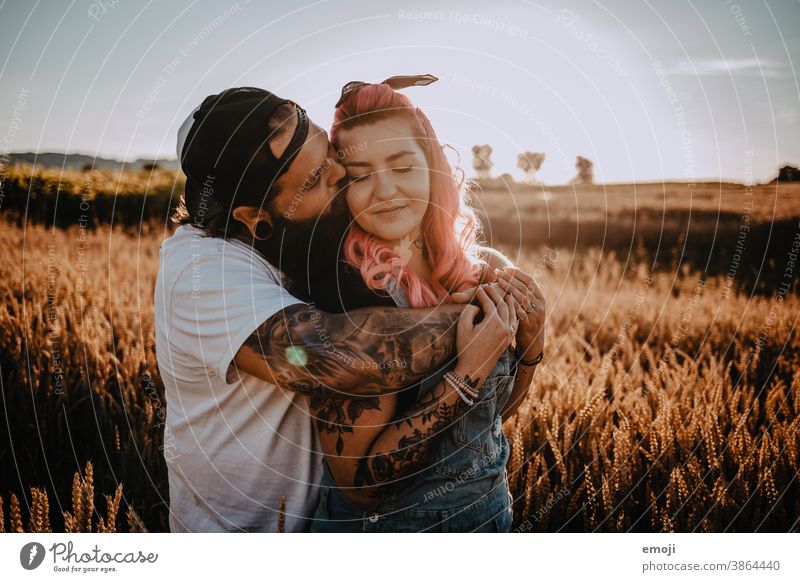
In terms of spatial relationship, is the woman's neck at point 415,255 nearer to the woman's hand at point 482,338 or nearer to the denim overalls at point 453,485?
the denim overalls at point 453,485

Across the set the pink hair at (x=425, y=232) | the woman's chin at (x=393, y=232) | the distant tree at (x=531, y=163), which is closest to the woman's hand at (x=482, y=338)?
the pink hair at (x=425, y=232)

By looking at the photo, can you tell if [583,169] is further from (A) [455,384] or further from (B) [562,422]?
(A) [455,384]

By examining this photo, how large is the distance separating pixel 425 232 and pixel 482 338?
0.54 m

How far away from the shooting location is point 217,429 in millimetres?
2154

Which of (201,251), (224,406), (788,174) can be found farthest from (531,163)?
(224,406)

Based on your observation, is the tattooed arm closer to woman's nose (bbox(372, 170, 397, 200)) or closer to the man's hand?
the man's hand

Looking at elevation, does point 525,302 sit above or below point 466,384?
above

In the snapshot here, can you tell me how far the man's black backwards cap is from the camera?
6.55 ft

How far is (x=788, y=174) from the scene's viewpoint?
3.07m

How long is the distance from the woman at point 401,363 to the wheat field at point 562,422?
458 mm

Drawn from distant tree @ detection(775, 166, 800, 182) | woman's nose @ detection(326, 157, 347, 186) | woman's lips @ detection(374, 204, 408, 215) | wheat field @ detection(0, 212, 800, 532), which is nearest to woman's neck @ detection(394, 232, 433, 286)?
woman's lips @ detection(374, 204, 408, 215)
